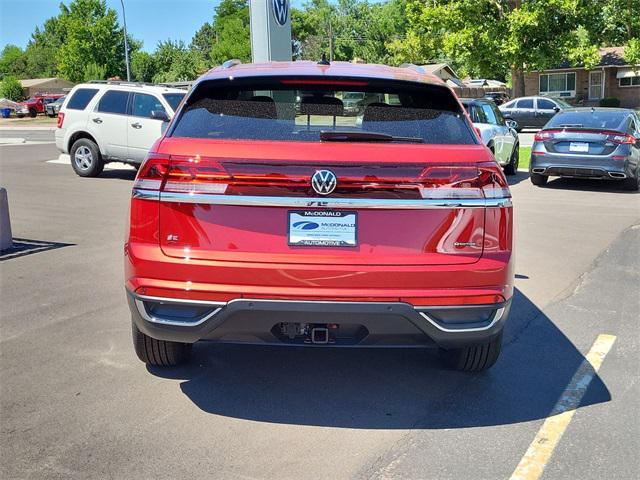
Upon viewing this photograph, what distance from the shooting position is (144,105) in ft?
48.2

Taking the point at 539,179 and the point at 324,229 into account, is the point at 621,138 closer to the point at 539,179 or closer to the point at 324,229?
the point at 539,179

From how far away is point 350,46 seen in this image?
345 ft

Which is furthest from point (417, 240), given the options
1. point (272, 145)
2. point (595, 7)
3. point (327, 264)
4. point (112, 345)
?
point (595, 7)

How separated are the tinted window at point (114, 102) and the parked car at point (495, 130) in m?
6.95

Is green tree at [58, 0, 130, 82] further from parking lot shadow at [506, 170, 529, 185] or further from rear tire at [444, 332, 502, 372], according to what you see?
rear tire at [444, 332, 502, 372]

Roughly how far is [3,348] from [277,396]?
6.83ft

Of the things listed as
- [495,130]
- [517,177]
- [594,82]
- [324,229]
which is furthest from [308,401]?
[594,82]

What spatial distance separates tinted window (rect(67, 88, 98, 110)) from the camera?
1534 centimetres

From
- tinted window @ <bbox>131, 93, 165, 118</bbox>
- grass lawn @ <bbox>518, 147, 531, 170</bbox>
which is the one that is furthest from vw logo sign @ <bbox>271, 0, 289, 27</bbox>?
grass lawn @ <bbox>518, 147, 531, 170</bbox>

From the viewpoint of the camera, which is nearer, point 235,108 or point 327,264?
point 327,264

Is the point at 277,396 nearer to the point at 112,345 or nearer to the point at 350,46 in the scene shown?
the point at 112,345

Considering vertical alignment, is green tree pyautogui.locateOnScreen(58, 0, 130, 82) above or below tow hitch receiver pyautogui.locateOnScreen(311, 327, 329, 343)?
above

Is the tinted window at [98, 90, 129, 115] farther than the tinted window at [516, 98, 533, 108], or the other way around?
the tinted window at [516, 98, 533, 108]

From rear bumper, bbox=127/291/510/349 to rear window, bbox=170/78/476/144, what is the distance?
0.91m
